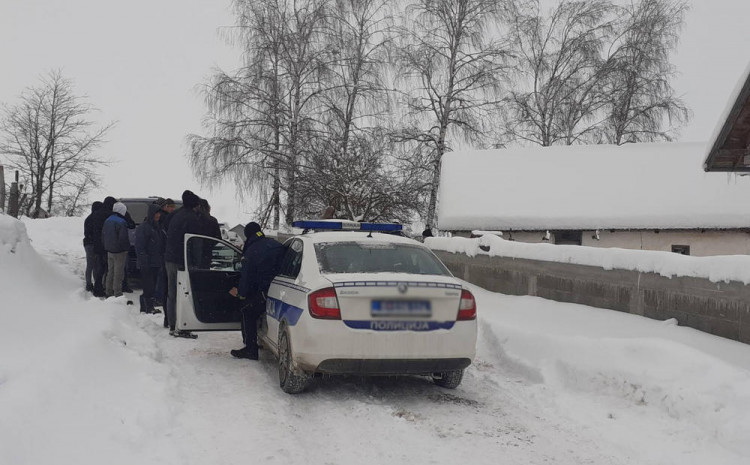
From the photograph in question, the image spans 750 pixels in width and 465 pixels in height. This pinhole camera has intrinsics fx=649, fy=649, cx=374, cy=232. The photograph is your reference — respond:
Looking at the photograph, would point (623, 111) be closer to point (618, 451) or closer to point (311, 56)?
point (311, 56)

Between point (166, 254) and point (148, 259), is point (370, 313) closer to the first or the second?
point (166, 254)

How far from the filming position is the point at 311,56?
27.3 m

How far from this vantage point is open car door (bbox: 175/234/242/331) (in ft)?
25.6

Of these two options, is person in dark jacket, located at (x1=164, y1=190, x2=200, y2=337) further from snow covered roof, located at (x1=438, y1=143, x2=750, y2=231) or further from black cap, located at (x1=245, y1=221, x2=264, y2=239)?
snow covered roof, located at (x1=438, y1=143, x2=750, y2=231)

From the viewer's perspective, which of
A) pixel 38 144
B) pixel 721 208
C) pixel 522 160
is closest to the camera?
pixel 721 208

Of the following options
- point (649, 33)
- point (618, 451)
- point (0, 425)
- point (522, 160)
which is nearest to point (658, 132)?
point (649, 33)

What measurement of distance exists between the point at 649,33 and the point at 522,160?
1250 cm

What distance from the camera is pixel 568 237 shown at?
23047mm

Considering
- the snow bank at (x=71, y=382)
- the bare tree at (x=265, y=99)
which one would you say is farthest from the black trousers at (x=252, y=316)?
the bare tree at (x=265, y=99)

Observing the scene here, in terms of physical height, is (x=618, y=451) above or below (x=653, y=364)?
below

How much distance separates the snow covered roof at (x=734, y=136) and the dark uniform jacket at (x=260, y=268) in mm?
6394

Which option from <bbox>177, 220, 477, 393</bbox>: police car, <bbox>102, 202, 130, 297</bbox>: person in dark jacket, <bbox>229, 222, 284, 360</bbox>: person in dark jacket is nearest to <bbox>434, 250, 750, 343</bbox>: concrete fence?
<bbox>177, 220, 477, 393</bbox>: police car

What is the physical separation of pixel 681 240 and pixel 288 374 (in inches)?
769

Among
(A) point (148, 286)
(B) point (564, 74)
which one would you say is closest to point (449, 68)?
(B) point (564, 74)
